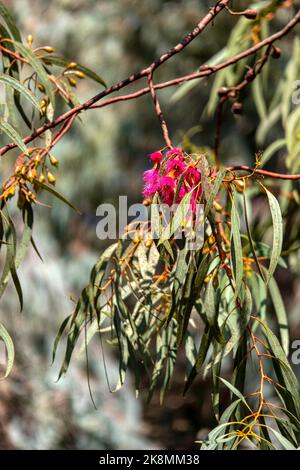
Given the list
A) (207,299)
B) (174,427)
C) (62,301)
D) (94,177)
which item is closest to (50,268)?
(62,301)

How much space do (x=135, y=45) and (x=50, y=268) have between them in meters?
1.15

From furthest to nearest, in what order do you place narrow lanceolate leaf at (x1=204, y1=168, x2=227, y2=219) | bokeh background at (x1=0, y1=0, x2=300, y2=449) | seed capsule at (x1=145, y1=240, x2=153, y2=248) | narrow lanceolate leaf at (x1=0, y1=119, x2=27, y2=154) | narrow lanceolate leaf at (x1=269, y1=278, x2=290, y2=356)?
bokeh background at (x1=0, y1=0, x2=300, y2=449) → narrow lanceolate leaf at (x1=269, y1=278, x2=290, y2=356) → seed capsule at (x1=145, y1=240, x2=153, y2=248) → narrow lanceolate leaf at (x1=0, y1=119, x2=27, y2=154) → narrow lanceolate leaf at (x1=204, y1=168, x2=227, y2=219)

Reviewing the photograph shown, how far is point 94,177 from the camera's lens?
12.5 feet

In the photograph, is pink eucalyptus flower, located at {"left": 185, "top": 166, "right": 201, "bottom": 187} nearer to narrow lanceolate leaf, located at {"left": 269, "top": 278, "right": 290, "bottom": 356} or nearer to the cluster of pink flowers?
the cluster of pink flowers

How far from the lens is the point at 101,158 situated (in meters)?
3.85

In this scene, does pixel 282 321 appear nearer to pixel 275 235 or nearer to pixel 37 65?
pixel 275 235

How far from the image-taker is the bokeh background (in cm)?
360

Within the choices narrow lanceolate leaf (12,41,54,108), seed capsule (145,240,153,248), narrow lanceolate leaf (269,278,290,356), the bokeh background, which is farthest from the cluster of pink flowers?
the bokeh background

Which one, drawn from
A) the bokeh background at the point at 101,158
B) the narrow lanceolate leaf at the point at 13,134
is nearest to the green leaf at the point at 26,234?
the narrow lanceolate leaf at the point at 13,134

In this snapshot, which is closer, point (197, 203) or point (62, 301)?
point (197, 203)

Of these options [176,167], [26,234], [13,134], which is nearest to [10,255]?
[26,234]

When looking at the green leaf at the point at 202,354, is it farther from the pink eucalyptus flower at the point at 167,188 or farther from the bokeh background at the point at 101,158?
the bokeh background at the point at 101,158
